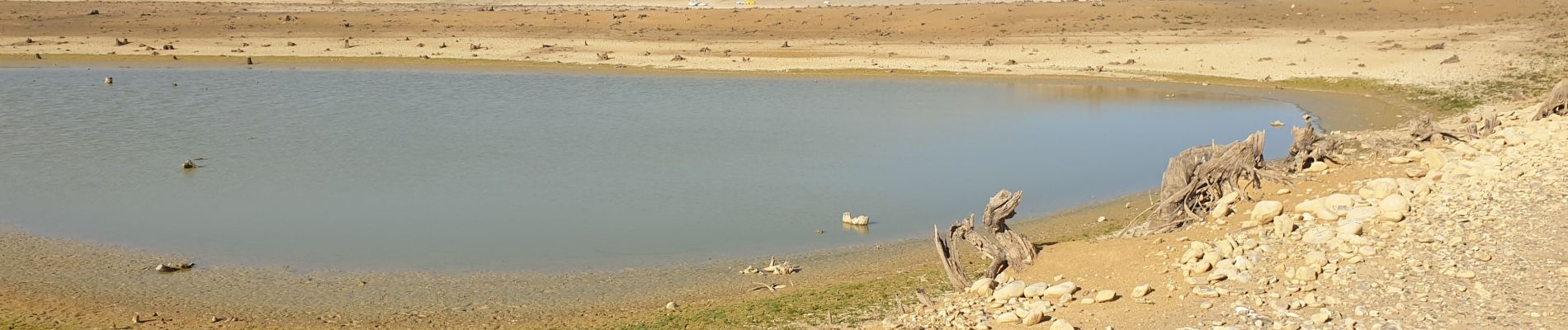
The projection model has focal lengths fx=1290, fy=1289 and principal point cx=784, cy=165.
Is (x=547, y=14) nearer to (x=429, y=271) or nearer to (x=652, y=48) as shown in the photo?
(x=652, y=48)

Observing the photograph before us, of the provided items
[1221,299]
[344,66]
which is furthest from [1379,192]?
[344,66]

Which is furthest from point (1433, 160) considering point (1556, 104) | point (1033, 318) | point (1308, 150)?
point (1033, 318)

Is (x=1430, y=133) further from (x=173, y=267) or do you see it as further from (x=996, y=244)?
(x=173, y=267)

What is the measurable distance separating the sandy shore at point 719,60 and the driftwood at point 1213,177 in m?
0.59

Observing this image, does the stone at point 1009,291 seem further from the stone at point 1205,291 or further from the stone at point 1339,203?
the stone at point 1339,203

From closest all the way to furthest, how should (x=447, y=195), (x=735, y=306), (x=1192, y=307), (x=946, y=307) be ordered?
(x=1192, y=307), (x=946, y=307), (x=735, y=306), (x=447, y=195)

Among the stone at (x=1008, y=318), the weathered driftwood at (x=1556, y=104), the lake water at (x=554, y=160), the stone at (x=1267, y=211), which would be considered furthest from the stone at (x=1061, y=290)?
the weathered driftwood at (x=1556, y=104)

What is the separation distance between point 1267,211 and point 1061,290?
1944 millimetres

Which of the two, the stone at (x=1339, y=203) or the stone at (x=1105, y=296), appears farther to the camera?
the stone at (x=1339, y=203)

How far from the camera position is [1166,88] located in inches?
1088

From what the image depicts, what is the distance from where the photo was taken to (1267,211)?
364 inches

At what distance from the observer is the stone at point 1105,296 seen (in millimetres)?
8188

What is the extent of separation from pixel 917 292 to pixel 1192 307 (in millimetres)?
1960

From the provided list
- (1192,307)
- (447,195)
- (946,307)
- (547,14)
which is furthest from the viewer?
(547,14)
